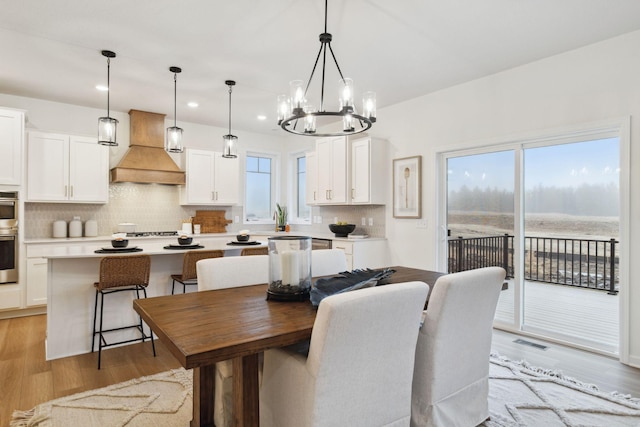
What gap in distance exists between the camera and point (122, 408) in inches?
90.0

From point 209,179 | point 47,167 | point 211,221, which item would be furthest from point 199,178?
point 47,167

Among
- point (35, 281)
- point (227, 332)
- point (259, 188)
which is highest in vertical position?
point (259, 188)

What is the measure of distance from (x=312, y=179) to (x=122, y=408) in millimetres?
4096

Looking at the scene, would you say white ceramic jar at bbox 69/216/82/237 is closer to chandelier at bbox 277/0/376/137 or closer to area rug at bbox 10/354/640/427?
area rug at bbox 10/354/640/427

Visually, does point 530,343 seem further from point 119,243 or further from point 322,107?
point 119,243

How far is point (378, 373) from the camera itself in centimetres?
152

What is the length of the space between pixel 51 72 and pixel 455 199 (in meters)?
4.65

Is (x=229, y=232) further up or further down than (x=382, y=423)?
further up

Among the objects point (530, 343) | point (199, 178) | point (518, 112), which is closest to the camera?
point (530, 343)

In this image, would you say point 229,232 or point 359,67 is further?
point 229,232

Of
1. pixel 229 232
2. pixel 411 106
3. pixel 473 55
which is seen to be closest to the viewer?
pixel 473 55

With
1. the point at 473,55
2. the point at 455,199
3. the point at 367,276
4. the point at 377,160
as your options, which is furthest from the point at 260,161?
the point at 367,276

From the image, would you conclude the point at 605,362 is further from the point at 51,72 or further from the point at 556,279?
the point at 51,72

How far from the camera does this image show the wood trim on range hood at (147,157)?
199 inches
